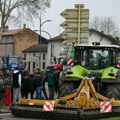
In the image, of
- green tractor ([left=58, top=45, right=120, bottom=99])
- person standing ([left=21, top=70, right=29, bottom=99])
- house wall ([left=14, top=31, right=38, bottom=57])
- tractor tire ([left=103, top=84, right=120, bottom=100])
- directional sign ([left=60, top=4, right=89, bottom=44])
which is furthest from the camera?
house wall ([left=14, top=31, right=38, bottom=57])

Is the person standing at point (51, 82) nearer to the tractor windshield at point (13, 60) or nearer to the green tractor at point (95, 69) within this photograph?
the green tractor at point (95, 69)

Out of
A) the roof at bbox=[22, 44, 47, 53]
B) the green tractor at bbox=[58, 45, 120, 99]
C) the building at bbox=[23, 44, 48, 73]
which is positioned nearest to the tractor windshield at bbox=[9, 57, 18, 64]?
the building at bbox=[23, 44, 48, 73]

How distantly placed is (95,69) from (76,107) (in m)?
3.83

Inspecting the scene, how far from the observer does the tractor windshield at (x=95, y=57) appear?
19062 millimetres

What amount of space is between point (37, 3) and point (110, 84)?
1911 inches

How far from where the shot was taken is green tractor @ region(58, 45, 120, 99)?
57.6 ft

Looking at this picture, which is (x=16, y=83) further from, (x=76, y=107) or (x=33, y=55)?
(x=33, y=55)

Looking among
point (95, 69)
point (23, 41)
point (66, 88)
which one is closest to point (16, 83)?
point (66, 88)

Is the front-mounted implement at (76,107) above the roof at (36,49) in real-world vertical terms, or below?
below

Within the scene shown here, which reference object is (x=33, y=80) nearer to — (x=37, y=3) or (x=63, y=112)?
(x=63, y=112)

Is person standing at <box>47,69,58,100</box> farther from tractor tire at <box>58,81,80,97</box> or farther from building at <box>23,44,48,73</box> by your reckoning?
building at <box>23,44,48,73</box>

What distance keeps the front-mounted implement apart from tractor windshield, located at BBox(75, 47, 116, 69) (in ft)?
6.89

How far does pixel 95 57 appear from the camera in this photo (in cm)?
1927

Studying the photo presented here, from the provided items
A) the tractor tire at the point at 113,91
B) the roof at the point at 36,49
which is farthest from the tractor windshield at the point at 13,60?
the tractor tire at the point at 113,91
